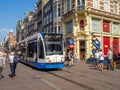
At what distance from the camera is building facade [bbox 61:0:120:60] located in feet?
109

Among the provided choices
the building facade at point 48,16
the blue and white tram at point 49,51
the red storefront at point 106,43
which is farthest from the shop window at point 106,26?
the blue and white tram at point 49,51

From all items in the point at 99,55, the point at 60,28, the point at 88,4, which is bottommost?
the point at 99,55

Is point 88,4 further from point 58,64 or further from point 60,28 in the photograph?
point 58,64

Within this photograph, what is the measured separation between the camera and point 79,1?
34.0m

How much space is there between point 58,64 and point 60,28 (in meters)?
21.8

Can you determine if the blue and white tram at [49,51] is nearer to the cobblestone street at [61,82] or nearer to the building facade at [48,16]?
the cobblestone street at [61,82]

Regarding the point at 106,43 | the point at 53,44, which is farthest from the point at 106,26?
the point at 53,44

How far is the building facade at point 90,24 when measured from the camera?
3312 centimetres

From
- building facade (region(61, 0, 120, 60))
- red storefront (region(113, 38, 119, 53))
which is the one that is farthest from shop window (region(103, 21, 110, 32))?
red storefront (region(113, 38, 119, 53))

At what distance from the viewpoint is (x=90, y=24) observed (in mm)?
33562

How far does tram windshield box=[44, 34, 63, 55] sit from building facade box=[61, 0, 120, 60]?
14.8 metres

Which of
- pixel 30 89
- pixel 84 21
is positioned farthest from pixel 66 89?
pixel 84 21

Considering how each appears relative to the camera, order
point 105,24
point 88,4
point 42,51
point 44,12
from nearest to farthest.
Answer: point 42,51 < point 88,4 < point 105,24 < point 44,12

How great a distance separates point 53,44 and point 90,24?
53.9ft
